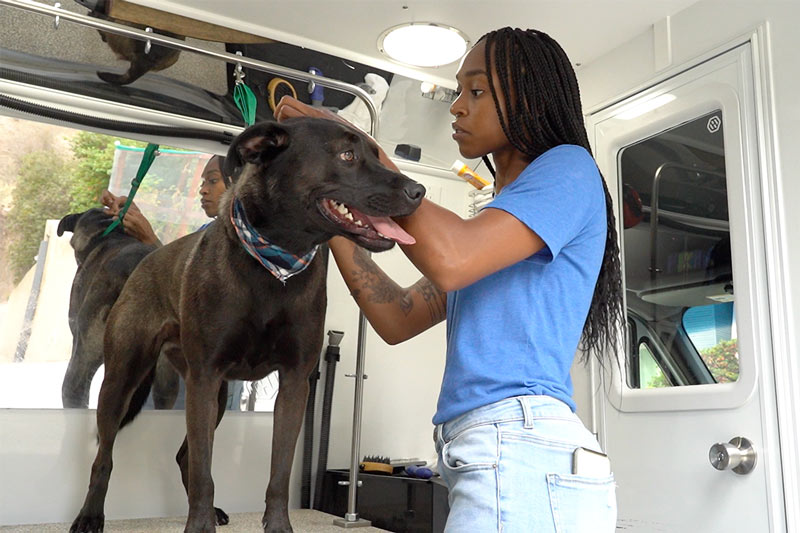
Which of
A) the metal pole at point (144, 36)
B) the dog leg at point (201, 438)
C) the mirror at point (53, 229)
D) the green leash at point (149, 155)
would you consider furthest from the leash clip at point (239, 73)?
the dog leg at point (201, 438)

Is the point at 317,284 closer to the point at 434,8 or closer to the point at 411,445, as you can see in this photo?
the point at 434,8

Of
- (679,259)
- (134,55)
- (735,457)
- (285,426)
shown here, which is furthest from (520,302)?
(134,55)

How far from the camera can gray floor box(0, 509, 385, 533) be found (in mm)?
2049

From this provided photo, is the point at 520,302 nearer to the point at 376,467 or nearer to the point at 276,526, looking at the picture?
the point at 276,526

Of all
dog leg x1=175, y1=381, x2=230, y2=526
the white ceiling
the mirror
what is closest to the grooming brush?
the mirror

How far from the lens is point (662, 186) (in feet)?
8.13

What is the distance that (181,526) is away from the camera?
2.16 metres

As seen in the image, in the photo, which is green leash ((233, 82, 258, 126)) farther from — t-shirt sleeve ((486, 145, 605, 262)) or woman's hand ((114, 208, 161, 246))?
t-shirt sleeve ((486, 145, 605, 262))

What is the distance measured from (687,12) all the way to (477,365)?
6.42 feet

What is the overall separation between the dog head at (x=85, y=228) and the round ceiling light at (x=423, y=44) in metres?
1.22

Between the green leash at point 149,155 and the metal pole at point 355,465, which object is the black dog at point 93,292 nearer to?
the green leash at point 149,155

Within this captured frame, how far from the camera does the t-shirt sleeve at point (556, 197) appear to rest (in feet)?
3.14

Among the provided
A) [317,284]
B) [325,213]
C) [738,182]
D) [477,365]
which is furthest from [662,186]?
[477,365]

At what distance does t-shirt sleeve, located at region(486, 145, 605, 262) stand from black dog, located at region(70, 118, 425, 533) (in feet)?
0.56
